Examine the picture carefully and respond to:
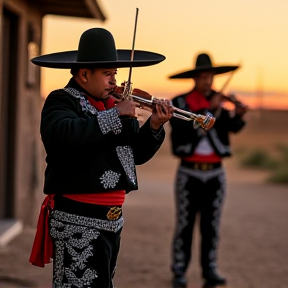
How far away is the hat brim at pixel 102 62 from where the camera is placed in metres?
4.45

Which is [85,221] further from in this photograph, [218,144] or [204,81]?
[204,81]

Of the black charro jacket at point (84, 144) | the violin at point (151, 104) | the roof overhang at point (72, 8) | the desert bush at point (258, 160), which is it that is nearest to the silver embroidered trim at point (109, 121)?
the black charro jacket at point (84, 144)

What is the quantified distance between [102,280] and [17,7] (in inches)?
228

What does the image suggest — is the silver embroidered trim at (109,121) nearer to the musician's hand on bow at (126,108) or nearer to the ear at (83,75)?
the musician's hand on bow at (126,108)

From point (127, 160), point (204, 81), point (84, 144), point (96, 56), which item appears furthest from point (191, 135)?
point (84, 144)

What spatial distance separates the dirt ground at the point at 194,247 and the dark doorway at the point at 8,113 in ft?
1.59

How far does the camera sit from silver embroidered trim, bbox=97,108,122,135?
13.9ft

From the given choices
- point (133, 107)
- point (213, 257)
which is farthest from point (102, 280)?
point (213, 257)

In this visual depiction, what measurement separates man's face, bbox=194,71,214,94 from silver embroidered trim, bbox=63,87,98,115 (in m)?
3.33

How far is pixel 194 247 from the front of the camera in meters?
10.4

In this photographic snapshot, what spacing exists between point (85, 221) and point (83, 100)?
60 centimetres

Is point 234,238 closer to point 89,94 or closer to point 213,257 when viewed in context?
point 213,257

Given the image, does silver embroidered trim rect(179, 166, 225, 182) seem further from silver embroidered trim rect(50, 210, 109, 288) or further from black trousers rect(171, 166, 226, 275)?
silver embroidered trim rect(50, 210, 109, 288)

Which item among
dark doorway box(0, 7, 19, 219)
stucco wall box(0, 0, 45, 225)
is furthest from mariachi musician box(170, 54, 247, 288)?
dark doorway box(0, 7, 19, 219)
